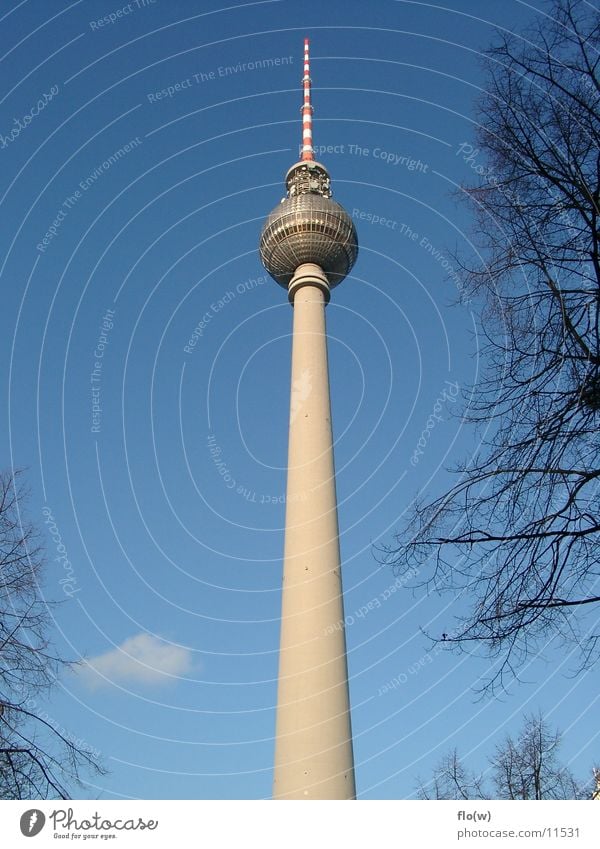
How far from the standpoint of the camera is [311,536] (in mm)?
29812

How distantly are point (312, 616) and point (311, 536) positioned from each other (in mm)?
3300

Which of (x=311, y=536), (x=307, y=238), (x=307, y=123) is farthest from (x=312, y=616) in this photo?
(x=307, y=123)

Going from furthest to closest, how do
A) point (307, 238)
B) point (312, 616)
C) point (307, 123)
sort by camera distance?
point (307, 123) < point (307, 238) < point (312, 616)

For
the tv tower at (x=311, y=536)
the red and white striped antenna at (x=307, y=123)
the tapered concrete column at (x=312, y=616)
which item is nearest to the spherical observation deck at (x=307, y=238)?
the tv tower at (x=311, y=536)

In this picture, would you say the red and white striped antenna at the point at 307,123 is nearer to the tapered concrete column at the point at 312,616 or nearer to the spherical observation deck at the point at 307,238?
the spherical observation deck at the point at 307,238

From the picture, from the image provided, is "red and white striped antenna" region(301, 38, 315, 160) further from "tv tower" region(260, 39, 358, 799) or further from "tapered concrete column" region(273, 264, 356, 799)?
"tapered concrete column" region(273, 264, 356, 799)

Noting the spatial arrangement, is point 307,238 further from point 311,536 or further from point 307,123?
point 311,536

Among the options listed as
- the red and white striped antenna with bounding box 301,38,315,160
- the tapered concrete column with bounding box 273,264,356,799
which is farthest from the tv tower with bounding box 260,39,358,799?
the red and white striped antenna with bounding box 301,38,315,160

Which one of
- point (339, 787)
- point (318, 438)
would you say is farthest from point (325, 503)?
point (339, 787)

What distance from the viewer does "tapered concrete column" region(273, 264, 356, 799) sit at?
2459 cm

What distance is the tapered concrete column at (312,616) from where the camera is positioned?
2459 cm

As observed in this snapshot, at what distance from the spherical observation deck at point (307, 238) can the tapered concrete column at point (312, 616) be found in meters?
7.30

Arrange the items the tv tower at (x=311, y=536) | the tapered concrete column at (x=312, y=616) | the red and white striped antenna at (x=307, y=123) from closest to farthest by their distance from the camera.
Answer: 1. the tapered concrete column at (x=312, y=616)
2. the tv tower at (x=311, y=536)
3. the red and white striped antenna at (x=307, y=123)
